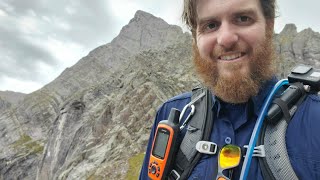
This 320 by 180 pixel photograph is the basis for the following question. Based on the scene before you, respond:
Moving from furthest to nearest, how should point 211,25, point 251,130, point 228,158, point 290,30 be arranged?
1. point 290,30
2. point 211,25
3. point 251,130
4. point 228,158

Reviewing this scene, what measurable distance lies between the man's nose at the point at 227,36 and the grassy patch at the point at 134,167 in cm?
3190

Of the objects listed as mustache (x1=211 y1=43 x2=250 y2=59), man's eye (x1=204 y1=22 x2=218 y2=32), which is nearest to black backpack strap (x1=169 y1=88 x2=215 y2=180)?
mustache (x1=211 y1=43 x2=250 y2=59)

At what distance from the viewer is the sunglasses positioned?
14.6 feet

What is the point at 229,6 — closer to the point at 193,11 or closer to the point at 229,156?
the point at 193,11

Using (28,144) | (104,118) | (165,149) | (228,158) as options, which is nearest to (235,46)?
(228,158)

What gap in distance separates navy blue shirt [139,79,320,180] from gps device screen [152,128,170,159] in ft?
2.22

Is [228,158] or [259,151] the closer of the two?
[259,151]

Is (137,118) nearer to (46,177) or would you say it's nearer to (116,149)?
(116,149)

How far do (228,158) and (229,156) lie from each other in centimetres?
3

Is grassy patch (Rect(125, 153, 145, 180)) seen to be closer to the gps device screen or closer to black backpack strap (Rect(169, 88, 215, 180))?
the gps device screen

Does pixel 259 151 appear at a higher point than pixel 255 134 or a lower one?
lower

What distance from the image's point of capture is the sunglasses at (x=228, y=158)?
14.6 feet

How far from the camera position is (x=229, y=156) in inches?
180

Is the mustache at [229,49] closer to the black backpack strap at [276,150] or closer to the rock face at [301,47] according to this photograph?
the black backpack strap at [276,150]
